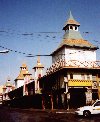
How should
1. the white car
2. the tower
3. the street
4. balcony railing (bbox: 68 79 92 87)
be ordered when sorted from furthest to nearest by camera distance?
the tower → balcony railing (bbox: 68 79 92 87) → the white car → the street

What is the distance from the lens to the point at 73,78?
3381 cm

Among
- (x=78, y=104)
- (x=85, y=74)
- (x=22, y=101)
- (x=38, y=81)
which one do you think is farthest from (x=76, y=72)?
(x=22, y=101)

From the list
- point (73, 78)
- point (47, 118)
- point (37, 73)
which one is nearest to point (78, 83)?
point (73, 78)

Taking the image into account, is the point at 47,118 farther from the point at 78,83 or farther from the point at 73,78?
the point at 73,78

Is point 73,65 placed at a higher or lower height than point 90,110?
higher

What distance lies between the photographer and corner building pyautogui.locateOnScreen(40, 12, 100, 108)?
3262cm

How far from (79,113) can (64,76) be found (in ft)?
46.8

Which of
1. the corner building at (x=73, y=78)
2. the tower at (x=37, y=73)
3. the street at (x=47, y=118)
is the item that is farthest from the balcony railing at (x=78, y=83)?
the tower at (x=37, y=73)

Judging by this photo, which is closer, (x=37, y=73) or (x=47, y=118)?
(x=47, y=118)

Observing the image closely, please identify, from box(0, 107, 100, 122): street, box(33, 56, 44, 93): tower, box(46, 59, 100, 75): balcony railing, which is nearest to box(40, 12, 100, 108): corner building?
box(46, 59, 100, 75): balcony railing

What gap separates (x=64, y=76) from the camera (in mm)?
33875

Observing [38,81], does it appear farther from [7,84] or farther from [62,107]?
[7,84]

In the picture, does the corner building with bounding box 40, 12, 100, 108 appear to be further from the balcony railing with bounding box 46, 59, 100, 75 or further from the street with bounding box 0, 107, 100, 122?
the street with bounding box 0, 107, 100, 122

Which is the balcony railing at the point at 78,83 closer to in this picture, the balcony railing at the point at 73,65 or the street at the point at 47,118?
the balcony railing at the point at 73,65
